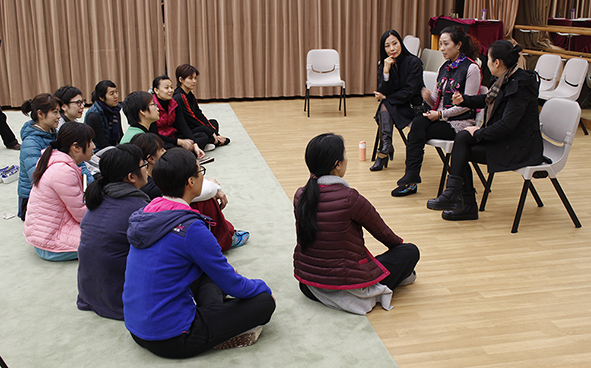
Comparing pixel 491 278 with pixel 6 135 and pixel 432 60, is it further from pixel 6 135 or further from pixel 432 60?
pixel 432 60

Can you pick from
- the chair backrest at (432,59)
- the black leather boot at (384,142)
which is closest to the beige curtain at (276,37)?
the chair backrest at (432,59)

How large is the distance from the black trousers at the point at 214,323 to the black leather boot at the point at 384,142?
8.47ft

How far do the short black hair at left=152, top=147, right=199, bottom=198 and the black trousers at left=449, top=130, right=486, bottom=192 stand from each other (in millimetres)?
2042

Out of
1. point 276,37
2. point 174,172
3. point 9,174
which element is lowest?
point 9,174

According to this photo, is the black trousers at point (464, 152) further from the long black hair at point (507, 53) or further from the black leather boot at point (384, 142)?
the black leather boot at point (384, 142)

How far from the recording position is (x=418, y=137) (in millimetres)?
3832

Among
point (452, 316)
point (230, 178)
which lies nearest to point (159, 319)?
point (452, 316)

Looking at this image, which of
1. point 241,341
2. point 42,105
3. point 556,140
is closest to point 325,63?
point 556,140

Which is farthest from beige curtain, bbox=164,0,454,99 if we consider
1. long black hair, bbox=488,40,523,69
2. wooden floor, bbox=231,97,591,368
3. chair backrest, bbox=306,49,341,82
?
long black hair, bbox=488,40,523,69

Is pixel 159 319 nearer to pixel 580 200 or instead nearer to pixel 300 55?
pixel 580 200

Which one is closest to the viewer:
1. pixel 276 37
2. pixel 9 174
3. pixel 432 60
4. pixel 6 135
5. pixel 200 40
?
pixel 9 174

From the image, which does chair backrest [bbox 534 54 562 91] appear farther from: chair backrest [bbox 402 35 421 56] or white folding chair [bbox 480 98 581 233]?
white folding chair [bbox 480 98 581 233]

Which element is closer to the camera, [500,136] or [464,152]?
[500,136]

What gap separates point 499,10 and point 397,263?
21.4ft
